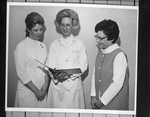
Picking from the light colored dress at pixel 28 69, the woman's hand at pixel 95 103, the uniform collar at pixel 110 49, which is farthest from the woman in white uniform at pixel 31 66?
the uniform collar at pixel 110 49

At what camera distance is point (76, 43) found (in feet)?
5.12

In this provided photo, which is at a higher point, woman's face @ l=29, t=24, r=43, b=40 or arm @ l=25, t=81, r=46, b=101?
woman's face @ l=29, t=24, r=43, b=40

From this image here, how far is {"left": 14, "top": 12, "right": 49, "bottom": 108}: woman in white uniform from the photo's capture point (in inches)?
60.6

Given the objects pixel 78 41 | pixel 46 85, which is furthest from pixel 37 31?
pixel 46 85

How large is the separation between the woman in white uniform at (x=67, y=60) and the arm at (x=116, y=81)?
7.8 inches

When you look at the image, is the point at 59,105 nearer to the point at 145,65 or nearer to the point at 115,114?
the point at 115,114

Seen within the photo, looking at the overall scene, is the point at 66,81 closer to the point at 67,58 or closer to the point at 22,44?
the point at 67,58

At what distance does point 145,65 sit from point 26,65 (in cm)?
99

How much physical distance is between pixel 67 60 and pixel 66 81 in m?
0.17

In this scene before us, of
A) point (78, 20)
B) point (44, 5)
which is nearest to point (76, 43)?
point (78, 20)

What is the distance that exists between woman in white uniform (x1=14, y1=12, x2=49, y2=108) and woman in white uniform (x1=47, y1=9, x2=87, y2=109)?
74 millimetres

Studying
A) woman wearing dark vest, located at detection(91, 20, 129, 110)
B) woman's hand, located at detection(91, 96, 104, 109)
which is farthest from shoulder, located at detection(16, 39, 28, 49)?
woman's hand, located at detection(91, 96, 104, 109)

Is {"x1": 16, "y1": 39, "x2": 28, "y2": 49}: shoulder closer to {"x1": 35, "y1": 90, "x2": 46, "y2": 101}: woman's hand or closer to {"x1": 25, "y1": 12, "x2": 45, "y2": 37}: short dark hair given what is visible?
{"x1": 25, "y1": 12, "x2": 45, "y2": 37}: short dark hair

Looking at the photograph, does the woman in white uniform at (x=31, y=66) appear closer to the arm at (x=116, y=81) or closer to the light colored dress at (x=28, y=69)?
the light colored dress at (x=28, y=69)
